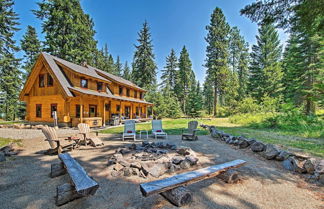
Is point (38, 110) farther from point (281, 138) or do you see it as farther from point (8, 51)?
point (281, 138)

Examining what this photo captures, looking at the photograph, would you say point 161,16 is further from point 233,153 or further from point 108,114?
point 233,153

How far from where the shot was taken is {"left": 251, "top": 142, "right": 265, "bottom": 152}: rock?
487 cm

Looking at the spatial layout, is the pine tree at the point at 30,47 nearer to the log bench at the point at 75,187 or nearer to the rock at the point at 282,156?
the log bench at the point at 75,187

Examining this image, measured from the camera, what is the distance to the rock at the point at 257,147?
4868 millimetres

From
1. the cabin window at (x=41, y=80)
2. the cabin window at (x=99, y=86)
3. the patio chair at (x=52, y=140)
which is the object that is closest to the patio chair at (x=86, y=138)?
the patio chair at (x=52, y=140)

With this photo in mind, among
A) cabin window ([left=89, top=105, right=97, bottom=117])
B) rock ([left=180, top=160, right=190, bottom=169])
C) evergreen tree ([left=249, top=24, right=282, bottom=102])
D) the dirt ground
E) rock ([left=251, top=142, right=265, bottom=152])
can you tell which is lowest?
the dirt ground

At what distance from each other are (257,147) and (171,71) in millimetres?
33279

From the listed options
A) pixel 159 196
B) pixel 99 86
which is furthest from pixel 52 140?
pixel 99 86

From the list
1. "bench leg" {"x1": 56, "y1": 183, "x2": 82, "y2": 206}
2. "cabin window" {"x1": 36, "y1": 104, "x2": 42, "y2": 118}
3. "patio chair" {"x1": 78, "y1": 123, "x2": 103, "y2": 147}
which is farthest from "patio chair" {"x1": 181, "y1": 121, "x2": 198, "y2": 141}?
"cabin window" {"x1": 36, "y1": 104, "x2": 42, "y2": 118}

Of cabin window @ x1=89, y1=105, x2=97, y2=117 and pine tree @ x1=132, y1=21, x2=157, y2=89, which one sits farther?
pine tree @ x1=132, y1=21, x2=157, y2=89

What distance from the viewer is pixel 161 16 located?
46.2 feet

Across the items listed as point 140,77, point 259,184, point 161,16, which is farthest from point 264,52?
point 259,184

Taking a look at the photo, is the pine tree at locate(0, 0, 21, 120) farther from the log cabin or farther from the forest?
the log cabin

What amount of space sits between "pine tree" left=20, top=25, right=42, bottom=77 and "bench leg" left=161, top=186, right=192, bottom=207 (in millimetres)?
33076
